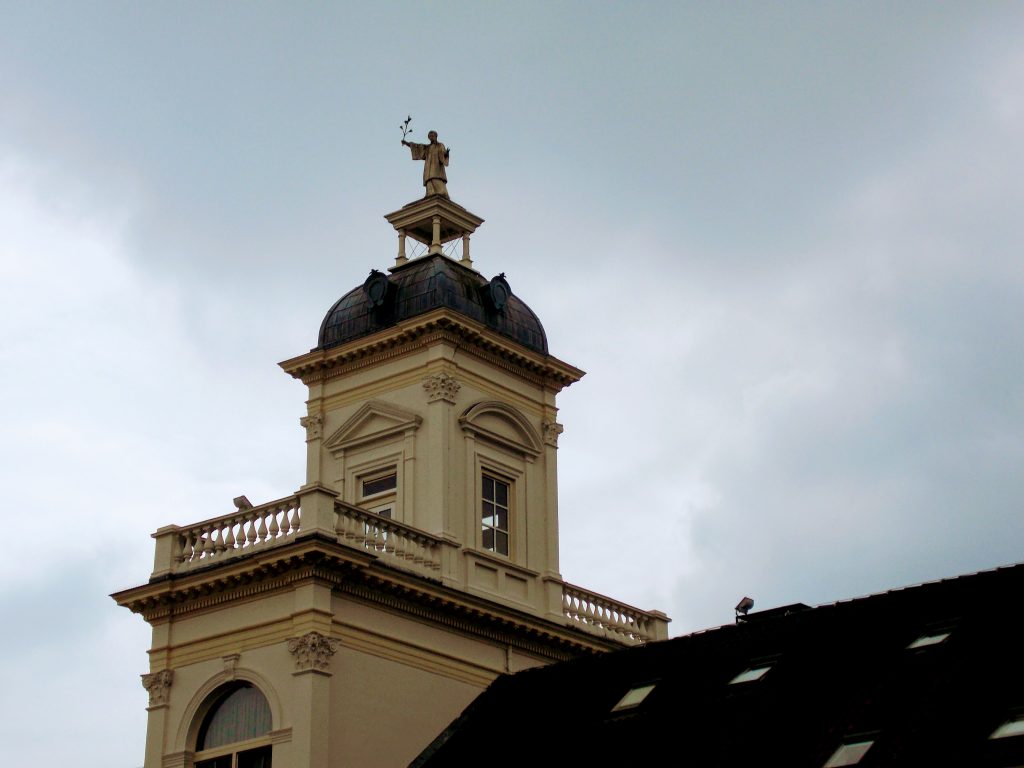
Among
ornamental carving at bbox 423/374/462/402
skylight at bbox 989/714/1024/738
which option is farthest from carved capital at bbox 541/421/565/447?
skylight at bbox 989/714/1024/738

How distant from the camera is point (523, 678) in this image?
34375 millimetres

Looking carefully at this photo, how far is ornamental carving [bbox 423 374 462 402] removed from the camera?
3650 cm

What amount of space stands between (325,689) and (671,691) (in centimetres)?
619

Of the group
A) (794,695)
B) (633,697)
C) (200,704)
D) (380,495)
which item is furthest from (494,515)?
(794,695)

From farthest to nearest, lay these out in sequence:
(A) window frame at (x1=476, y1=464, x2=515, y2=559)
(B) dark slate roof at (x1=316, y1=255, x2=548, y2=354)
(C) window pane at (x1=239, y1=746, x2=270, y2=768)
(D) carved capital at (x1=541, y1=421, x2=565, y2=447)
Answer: (D) carved capital at (x1=541, y1=421, x2=565, y2=447), (B) dark slate roof at (x1=316, y1=255, x2=548, y2=354), (A) window frame at (x1=476, y1=464, x2=515, y2=559), (C) window pane at (x1=239, y1=746, x2=270, y2=768)

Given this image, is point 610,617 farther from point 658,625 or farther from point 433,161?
point 433,161

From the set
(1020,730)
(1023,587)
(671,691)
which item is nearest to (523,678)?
(671,691)

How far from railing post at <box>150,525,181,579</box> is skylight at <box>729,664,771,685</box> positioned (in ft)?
36.5

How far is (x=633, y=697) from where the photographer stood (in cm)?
3125

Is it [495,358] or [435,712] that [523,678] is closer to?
[435,712]

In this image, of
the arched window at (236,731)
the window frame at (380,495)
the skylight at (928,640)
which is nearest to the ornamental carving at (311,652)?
the arched window at (236,731)

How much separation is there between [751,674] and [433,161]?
54.3ft

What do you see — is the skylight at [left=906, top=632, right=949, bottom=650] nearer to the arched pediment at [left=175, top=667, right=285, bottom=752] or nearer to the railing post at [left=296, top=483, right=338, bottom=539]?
the railing post at [left=296, top=483, right=338, bottom=539]

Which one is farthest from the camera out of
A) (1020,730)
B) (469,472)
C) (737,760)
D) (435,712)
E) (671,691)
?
(469,472)
